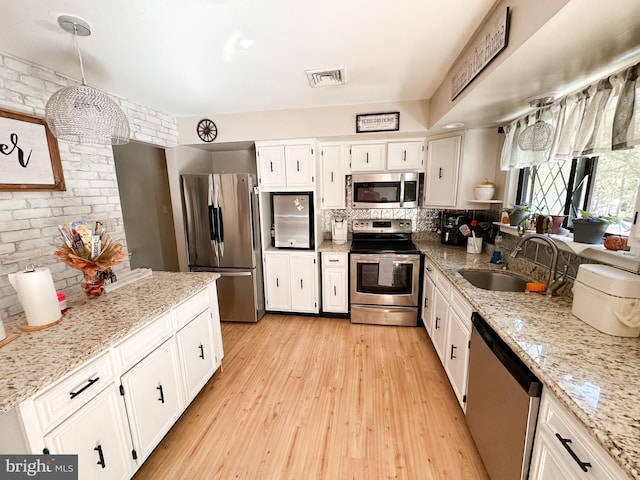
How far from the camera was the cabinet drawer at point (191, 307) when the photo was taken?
5.68 feet

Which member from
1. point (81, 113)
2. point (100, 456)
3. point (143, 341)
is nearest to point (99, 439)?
point (100, 456)

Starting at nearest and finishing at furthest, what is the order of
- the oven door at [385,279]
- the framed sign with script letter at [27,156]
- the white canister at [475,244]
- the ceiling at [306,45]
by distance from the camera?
1. the ceiling at [306,45]
2. the framed sign with script letter at [27,156]
3. the white canister at [475,244]
4. the oven door at [385,279]

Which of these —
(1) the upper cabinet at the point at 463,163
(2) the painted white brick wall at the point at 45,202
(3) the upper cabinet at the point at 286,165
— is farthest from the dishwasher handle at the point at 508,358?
(2) the painted white brick wall at the point at 45,202

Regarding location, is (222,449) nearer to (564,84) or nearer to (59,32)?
(59,32)

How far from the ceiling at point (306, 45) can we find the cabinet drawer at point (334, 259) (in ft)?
5.56

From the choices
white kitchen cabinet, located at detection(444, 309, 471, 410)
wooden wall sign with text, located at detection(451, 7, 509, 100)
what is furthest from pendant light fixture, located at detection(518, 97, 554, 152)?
white kitchen cabinet, located at detection(444, 309, 471, 410)

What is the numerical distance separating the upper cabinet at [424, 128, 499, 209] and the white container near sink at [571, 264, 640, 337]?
1.54 metres

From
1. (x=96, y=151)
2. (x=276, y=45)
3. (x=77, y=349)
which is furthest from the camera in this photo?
(x=96, y=151)

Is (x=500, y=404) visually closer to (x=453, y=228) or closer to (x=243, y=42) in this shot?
(x=453, y=228)

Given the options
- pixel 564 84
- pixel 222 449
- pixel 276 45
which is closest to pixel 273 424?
pixel 222 449

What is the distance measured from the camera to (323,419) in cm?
182

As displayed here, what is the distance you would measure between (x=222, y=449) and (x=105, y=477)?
1.99 feet

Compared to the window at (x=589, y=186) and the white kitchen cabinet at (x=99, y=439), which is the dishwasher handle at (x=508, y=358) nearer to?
the window at (x=589, y=186)

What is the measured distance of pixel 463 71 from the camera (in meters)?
1.67
